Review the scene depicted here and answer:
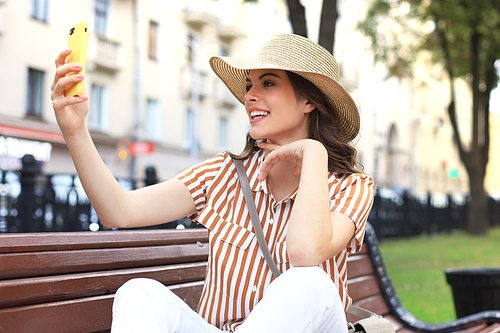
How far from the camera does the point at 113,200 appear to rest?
2.01 m

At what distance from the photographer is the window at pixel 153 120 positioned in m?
23.7

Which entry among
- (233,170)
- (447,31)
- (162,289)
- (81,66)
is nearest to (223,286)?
(162,289)

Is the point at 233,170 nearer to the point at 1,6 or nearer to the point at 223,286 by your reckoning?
the point at 223,286

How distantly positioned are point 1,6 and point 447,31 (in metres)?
13.0

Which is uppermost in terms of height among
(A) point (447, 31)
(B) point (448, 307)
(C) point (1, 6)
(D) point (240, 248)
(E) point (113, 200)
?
(C) point (1, 6)

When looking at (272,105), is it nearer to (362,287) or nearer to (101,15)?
(362,287)

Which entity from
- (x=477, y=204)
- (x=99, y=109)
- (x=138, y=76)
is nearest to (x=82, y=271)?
(x=477, y=204)

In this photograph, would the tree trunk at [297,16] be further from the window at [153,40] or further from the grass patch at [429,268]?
the window at [153,40]

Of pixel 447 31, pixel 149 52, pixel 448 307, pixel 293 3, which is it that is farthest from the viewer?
pixel 149 52

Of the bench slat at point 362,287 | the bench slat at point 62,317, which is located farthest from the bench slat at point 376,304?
the bench slat at point 62,317

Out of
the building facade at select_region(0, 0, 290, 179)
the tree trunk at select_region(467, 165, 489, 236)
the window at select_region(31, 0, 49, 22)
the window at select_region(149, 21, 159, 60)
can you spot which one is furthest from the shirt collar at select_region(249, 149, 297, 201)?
the window at select_region(149, 21, 159, 60)

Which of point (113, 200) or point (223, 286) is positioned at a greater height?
point (113, 200)

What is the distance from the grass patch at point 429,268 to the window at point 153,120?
1212cm

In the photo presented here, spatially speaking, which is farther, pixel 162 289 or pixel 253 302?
pixel 253 302
